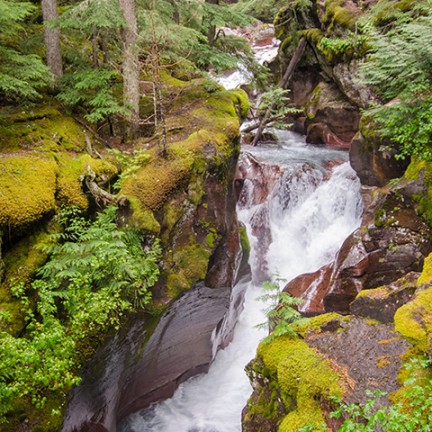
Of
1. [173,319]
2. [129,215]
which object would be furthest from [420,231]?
[129,215]

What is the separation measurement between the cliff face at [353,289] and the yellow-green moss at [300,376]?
0.01m

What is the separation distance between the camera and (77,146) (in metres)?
8.38

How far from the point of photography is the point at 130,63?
A: 8.63 meters

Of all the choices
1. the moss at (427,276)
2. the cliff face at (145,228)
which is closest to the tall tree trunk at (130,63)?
the cliff face at (145,228)

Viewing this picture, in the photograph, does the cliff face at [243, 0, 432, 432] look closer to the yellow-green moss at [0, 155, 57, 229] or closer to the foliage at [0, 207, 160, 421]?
the foliage at [0, 207, 160, 421]

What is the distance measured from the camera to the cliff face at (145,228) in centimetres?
593

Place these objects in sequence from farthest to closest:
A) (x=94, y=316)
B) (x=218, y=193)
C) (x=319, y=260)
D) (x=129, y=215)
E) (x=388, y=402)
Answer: (x=319, y=260), (x=218, y=193), (x=129, y=215), (x=94, y=316), (x=388, y=402)

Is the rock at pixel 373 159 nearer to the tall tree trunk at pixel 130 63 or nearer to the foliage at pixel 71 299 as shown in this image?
the tall tree trunk at pixel 130 63

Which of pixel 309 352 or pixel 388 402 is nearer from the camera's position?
pixel 388 402

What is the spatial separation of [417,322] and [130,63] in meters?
8.01

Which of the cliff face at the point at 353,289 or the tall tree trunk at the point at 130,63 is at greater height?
the tall tree trunk at the point at 130,63

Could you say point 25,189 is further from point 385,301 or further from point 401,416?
point 385,301

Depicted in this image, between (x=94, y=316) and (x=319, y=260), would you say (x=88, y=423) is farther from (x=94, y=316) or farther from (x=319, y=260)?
(x=319, y=260)

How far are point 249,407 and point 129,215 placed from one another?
396 cm
